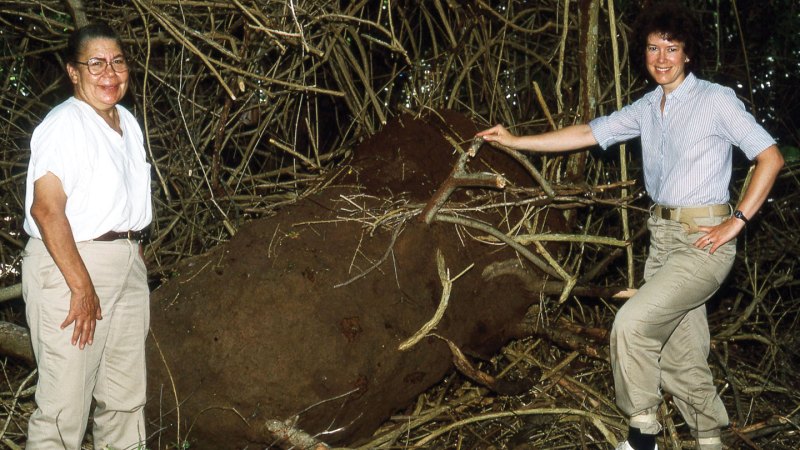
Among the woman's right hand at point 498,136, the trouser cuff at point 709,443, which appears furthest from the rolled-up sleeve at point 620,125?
the trouser cuff at point 709,443

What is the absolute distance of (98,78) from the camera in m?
2.78

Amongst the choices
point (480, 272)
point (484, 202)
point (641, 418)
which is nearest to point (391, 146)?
point (484, 202)

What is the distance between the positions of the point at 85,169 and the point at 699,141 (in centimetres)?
222

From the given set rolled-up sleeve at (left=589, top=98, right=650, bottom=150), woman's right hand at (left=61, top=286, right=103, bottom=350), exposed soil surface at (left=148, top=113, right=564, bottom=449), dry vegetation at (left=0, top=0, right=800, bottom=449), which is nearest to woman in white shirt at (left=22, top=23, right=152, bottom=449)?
woman's right hand at (left=61, top=286, right=103, bottom=350)

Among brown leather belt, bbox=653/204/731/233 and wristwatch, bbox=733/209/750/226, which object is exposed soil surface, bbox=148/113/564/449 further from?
wristwatch, bbox=733/209/750/226

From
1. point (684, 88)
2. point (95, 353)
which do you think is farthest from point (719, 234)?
point (95, 353)

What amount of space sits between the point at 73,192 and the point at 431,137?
172 centimetres

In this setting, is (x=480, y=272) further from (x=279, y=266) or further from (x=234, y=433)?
(x=234, y=433)

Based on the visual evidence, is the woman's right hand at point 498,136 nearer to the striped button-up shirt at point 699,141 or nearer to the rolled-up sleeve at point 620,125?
the rolled-up sleeve at point 620,125

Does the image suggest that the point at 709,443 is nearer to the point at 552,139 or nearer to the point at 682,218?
the point at 682,218

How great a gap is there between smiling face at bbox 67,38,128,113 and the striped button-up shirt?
2.07 metres

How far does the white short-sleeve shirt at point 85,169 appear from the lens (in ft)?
8.58

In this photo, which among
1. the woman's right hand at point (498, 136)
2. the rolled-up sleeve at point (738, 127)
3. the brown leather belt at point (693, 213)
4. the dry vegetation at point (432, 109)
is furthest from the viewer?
the dry vegetation at point (432, 109)

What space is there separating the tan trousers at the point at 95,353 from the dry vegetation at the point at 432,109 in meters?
0.57
